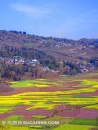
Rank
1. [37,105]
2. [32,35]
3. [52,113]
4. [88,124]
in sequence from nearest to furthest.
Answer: [88,124]
[52,113]
[37,105]
[32,35]

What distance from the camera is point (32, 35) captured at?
170000mm

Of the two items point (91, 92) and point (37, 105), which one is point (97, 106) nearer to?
point (37, 105)

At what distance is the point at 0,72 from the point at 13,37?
259 ft

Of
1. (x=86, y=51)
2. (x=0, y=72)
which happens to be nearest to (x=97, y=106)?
(x=0, y=72)

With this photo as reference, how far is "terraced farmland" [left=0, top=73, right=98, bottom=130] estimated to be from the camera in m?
26.9

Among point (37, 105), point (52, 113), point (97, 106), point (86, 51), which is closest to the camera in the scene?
point (52, 113)

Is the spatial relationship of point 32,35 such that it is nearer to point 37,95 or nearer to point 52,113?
point 37,95

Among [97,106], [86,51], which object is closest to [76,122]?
[97,106]

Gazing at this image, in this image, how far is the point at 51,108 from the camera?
35.2 meters

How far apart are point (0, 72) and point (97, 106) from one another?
38315mm

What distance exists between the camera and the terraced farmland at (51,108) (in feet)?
88.2

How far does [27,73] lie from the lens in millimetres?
76125

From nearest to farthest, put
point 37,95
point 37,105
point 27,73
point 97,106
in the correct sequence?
point 97,106, point 37,105, point 37,95, point 27,73

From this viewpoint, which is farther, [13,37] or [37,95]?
[13,37]
